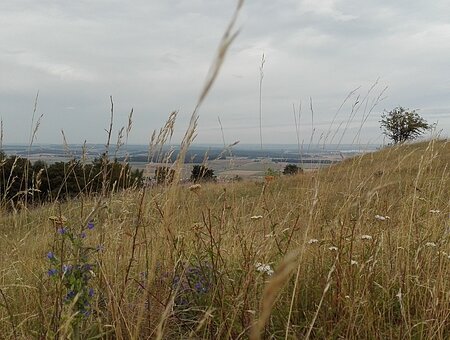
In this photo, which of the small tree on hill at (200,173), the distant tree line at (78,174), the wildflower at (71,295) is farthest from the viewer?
the small tree on hill at (200,173)

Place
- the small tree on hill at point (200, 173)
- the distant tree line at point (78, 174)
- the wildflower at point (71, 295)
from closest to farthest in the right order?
the wildflower at point (71, 295)
the distant tree line at point (78, 174)
the small tree on hill at point (200, 173)

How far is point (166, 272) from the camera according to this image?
6.72 ft

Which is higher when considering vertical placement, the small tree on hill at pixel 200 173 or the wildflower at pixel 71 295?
the small tree on hill at pixel 200 173

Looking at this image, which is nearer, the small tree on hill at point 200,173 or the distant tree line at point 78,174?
the distant tree line at point 78,174

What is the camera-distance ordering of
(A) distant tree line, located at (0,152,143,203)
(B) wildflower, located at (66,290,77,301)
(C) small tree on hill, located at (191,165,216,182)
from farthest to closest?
(C) small tree on hill, located at (191,165,216,182), (A) distant tree line, located at (0,152,143,203), (B) wildflower, located at (66,290,77,301)

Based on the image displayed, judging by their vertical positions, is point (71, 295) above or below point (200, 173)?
below

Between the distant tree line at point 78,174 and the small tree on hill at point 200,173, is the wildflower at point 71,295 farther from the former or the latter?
the small tree on hill at point 200,173

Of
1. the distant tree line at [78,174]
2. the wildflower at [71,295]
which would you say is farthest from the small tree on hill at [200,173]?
the wildflower at [71,295]

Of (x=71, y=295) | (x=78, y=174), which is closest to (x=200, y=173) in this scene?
(x=71, y=295)

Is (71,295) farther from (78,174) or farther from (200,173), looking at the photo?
(78,174)

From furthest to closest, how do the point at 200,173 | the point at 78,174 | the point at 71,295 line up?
the point at 78,174 → the point at 200,173 → the point at 71,295

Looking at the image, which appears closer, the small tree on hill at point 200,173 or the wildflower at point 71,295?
the wildflower at point 71,295

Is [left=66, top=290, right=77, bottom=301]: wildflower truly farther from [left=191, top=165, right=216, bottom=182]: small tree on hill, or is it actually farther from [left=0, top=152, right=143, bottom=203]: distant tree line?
[left=191, top=165, right=216, bottom=182]: small tree on hill

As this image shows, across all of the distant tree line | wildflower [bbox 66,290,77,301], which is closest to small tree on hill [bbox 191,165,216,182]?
→ the distant tree line
